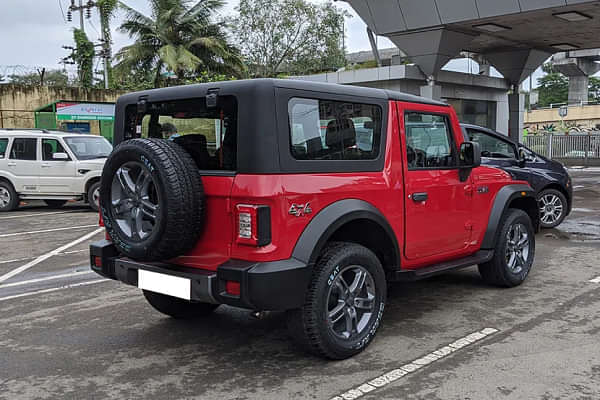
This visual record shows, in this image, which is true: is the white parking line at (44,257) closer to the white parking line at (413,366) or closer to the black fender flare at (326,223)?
the black fender flare at (326,223)

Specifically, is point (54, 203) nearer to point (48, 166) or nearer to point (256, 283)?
point (48, 166)

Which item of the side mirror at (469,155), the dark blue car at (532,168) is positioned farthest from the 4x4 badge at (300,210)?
the dark blue car at (532,168)

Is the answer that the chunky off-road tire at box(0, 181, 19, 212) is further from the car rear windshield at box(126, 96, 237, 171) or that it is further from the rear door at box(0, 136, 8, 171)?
the car rear windshield at box(126, 96, 237, 171)

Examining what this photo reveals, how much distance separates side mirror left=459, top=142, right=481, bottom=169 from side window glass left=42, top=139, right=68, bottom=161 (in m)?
10.4

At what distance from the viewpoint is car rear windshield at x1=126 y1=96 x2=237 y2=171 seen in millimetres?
3875

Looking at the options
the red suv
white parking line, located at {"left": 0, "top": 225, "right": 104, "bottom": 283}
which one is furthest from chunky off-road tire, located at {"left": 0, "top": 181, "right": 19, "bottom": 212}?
the red suv

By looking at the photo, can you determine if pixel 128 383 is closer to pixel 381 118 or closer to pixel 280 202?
pixel 280 202

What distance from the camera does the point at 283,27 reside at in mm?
37875

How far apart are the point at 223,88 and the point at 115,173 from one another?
36.9 inches

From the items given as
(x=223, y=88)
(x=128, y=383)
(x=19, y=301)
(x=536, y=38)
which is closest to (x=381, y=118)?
(x=223, y=88)

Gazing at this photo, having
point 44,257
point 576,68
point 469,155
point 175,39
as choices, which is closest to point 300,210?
point 469,155

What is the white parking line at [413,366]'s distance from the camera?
3617mm

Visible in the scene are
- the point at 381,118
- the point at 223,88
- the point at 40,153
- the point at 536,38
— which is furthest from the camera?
the point at 536,38

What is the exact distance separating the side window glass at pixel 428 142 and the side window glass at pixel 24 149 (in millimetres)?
10822
